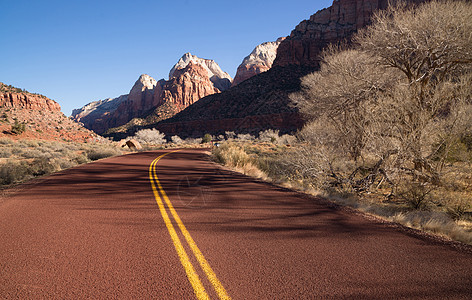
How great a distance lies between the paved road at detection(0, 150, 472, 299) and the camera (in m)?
2.51

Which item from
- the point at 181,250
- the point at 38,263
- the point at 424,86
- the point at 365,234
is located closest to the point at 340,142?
the point at 424,86

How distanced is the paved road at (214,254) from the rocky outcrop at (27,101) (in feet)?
200

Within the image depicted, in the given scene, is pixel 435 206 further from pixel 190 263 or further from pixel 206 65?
pixel 206 65

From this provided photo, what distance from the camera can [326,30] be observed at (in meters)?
87.4

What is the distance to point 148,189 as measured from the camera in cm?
738

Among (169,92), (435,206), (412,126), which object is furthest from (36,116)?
(169,92)

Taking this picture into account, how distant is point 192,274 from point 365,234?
2.98 meters

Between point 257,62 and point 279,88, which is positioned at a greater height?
point 257,62

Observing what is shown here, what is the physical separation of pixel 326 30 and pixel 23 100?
92423 mm

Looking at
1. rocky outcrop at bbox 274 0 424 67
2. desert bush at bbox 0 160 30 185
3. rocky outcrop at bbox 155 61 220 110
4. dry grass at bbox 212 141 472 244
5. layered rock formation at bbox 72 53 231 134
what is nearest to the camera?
dry grass at bbox 212 141 472 244

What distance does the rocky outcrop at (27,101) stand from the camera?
49.1 m

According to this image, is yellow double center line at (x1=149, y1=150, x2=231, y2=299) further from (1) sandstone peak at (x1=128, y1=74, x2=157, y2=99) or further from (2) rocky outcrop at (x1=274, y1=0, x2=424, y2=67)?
(1) sandstone peak at (x1=128, y1=74, x2=157, y2=99)

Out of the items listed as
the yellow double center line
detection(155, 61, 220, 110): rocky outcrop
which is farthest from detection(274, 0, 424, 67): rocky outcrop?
the yellow double center line

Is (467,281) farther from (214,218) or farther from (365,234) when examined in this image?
(214,218)
